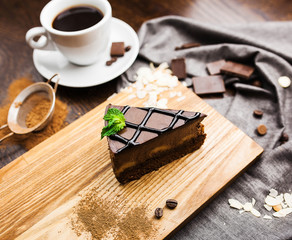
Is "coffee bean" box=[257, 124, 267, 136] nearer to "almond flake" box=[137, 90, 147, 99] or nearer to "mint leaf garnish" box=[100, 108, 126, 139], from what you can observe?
"almond flake" box=[137, 90, 147, 99]

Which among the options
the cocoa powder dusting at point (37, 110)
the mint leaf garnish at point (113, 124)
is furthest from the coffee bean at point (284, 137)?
the cocoa powder dusting at point (37, 110)

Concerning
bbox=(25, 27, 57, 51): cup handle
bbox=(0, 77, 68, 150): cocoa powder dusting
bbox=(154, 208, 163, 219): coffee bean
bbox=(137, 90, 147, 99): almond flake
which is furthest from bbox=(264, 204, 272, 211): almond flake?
bbox=(25, 27, 57, 51): cup handle

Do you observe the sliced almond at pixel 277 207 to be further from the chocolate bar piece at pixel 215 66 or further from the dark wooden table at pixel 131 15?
the dark wooden table at pixel 131 15

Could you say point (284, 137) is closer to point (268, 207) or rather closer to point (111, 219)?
point (268, 207)

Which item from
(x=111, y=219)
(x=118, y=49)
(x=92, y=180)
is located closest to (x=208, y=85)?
(x=118, y=49)

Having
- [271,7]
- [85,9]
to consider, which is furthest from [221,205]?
[271,7]

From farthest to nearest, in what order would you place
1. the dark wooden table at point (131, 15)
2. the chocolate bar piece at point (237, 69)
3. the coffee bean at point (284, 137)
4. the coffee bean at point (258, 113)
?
1. the dark wooden table at point (131, 15)
2. the chocolate bar piece at point (237, 69)
3. the coffee bean at point (258, 113)
4. the coffee bean at point (284, 137)
